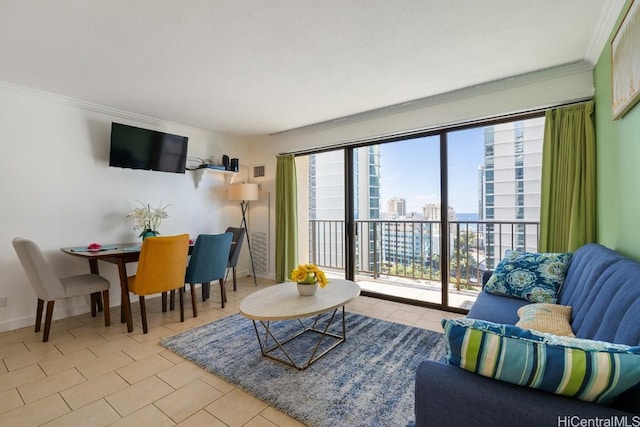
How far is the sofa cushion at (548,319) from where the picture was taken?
142cm

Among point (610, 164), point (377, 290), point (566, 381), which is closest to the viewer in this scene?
point (566, 381)

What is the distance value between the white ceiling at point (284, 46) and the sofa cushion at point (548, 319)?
182 cm

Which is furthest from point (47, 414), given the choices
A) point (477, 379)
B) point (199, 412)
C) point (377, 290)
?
point (377, 290)

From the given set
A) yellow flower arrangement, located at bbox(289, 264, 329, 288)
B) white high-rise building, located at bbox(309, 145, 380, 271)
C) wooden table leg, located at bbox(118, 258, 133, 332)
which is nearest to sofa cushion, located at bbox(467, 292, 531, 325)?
yellow flower arrangement, located at bbox(289, 264, 329, 288)

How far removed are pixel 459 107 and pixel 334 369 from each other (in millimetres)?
2825

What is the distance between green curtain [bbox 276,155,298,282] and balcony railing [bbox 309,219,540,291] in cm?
82

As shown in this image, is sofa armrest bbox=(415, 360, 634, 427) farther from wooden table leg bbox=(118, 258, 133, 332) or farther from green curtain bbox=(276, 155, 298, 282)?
green curtain bbox=(276, 155, 298, 282)

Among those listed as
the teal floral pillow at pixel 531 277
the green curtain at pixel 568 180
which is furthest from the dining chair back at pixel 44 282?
the green curtain at pixel 568 180

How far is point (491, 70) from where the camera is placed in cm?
262

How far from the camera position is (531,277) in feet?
7.11

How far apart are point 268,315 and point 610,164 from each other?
2621mm

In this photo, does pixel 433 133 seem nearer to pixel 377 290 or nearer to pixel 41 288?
pixel 377 290

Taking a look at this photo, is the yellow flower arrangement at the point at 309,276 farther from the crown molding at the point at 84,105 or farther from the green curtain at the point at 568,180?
the crown molding at the point at 84,105

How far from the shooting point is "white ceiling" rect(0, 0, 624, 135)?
179 centimetres
